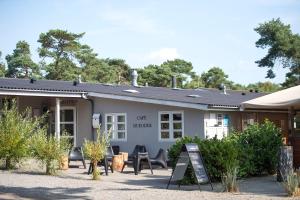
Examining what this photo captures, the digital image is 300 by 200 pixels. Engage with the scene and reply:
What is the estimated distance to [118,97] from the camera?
2092 centimetres

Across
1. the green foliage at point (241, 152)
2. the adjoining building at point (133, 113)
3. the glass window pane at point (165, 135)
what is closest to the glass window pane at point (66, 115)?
the adjoining building at point (133, 113)

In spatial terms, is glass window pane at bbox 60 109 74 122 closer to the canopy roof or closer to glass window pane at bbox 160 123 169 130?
→ glass window pane at bbox 160 123 169 130

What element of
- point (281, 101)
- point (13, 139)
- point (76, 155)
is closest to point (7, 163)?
point (13, 139)

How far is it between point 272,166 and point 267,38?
3087 centimetres

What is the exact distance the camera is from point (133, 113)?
21.1m

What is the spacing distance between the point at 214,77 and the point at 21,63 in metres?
22.9

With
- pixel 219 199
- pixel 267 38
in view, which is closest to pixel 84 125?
pixel 219 199

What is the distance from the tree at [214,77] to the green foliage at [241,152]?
43335mm

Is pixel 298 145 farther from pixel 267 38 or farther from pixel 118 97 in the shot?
pixel 267 38

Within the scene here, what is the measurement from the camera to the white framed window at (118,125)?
2148 centimetres

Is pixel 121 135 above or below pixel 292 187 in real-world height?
above

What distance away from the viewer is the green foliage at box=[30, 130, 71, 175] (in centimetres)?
1491

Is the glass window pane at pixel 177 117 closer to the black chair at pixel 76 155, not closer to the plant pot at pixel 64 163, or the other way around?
the black chair at pixel 76 155

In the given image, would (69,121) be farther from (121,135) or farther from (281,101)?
(281,101)
